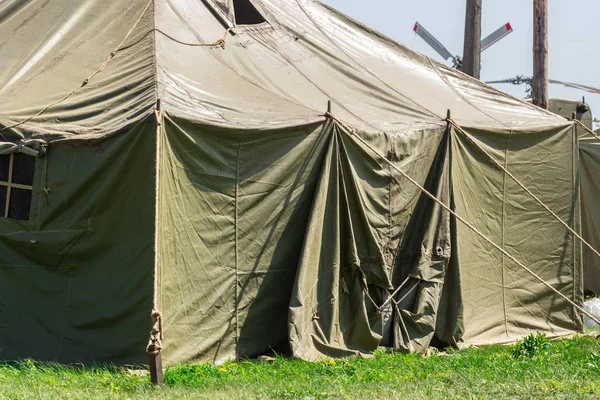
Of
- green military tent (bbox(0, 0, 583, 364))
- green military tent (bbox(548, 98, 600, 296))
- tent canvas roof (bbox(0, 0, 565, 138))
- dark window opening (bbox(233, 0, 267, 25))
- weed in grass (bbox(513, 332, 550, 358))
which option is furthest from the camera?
green military tent (bbox(548, 98, 600, 296))

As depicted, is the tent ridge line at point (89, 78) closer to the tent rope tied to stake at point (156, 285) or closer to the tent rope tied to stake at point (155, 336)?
the tent rope tied to stake at point (156, 285)

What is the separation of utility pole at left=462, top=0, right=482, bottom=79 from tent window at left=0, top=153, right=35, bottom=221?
856 cm

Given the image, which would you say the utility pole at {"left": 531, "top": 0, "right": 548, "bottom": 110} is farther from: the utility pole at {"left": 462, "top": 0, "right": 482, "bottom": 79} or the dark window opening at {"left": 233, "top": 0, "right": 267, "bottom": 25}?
the dark window opening at {"left": 233, "top": 0, "right": 267, "bottom": 25}

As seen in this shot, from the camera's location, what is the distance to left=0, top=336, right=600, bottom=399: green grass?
23.0 feet

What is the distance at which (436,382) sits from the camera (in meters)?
7.54

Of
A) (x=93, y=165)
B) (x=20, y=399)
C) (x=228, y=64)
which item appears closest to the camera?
(x=20, y=399)

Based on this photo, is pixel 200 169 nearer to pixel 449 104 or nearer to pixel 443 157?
pixel 443 157

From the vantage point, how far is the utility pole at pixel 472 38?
607 inches

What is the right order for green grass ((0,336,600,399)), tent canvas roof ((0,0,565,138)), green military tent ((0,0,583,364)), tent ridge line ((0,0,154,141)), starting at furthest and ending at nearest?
tent canvas roof ((0,0,565,138)) < tent ridge line ((0,0,154,141)) < green military tent ((0,0,583,364)) < green grass ((0,336,600,399))

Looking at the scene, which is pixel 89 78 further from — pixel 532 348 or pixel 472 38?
A: pixel 472 38

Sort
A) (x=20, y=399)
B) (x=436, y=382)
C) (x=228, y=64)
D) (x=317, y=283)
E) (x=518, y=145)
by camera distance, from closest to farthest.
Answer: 1. (x=20, y=399)
2. (x=436, y=382)
3. (x=317, y=283)
4. (x=228, y=64)
5. (x=518, y=145)

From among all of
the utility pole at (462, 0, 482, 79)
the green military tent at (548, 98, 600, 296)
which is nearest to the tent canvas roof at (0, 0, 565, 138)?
the green military tent at (548, 98, 600, 296)

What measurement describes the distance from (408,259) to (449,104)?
2.05 m

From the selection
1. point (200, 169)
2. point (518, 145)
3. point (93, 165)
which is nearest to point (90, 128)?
point (93, 165)
